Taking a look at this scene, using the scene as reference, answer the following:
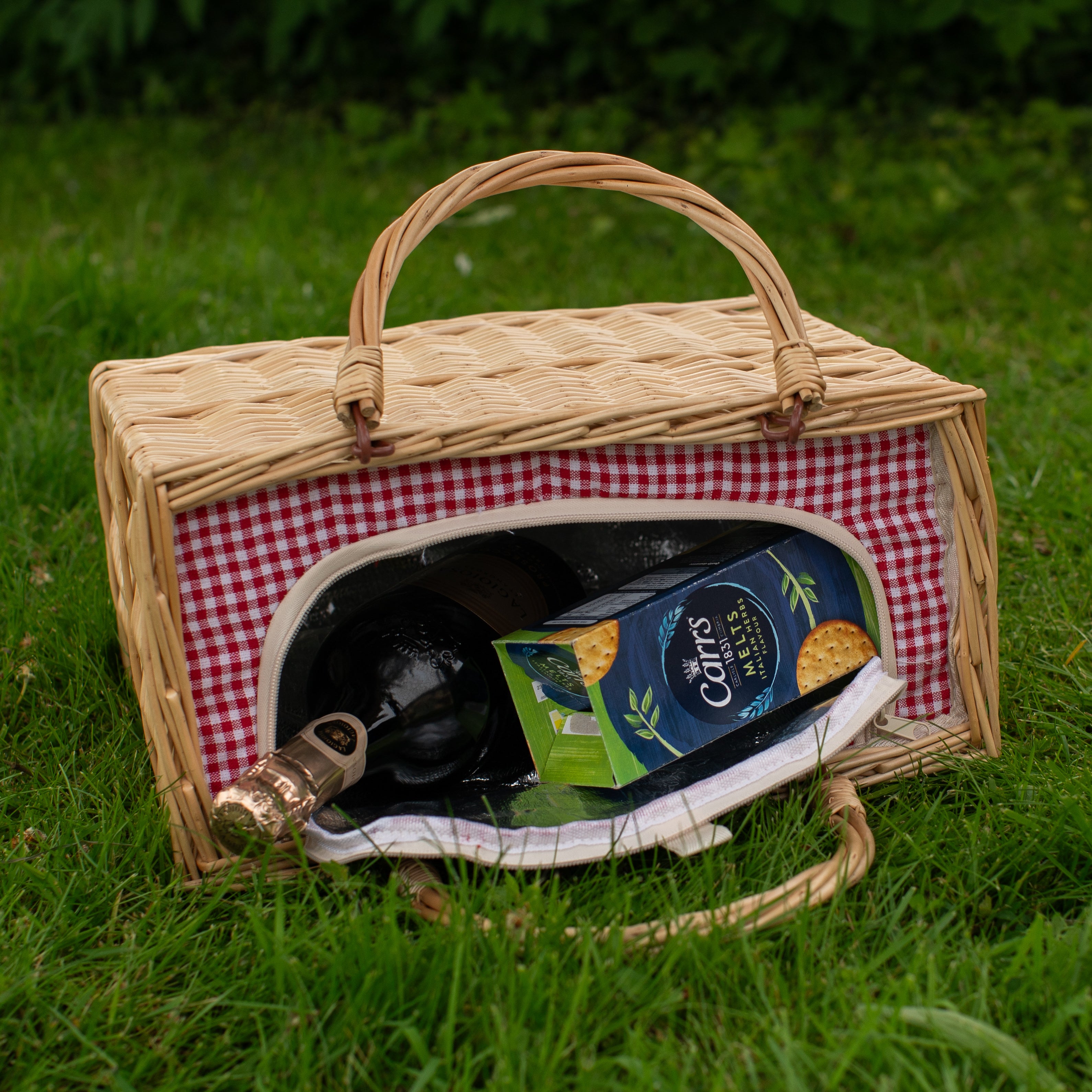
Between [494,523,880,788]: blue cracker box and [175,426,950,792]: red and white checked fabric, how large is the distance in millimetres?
70

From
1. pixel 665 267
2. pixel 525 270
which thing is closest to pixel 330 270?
pixel 525 270

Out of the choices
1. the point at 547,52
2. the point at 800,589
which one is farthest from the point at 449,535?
the point at 547,52

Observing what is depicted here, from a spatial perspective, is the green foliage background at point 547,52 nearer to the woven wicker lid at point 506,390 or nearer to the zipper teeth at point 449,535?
the woven wicker lid at point 506,390

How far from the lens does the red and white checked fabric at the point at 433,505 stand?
987 mm

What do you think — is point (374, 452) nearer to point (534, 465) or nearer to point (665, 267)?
point (534, 465)

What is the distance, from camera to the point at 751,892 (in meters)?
0.99

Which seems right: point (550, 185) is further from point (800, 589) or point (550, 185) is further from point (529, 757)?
point (529, 757)

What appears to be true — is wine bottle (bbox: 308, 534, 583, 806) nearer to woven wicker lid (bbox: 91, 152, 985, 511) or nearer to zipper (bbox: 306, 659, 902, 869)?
zipper (bbox: 306, 659, 902, 869)

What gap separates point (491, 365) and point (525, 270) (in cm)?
159

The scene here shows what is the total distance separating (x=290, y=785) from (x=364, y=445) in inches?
12.2

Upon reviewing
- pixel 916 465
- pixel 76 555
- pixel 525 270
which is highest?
pixel 916 465

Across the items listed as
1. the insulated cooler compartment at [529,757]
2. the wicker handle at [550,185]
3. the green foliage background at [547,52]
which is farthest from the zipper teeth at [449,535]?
the green foliage background at [547,52]

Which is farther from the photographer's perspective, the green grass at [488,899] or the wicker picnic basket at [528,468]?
the wicker picnic basket at [528,468]

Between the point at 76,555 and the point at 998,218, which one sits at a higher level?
the point at 998,218
